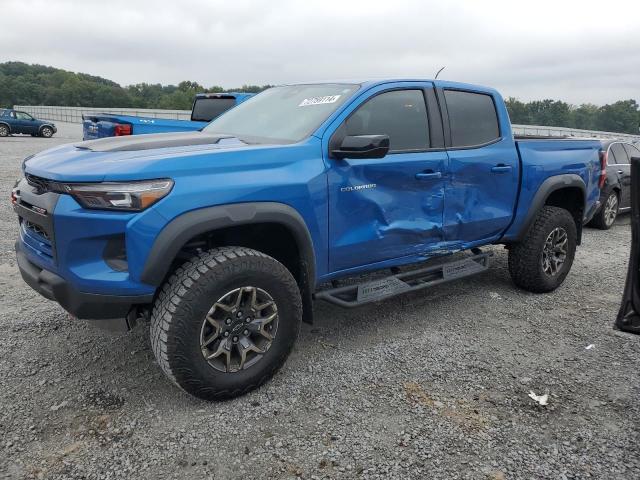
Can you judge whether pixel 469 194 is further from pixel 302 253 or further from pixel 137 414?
pixel 137 414

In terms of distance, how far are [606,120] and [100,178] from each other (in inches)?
1243

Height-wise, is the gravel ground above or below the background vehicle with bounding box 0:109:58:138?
below

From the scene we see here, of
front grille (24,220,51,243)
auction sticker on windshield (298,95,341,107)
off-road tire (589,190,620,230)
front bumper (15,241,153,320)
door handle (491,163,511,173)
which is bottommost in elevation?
off-road tire (589,190,620,230)

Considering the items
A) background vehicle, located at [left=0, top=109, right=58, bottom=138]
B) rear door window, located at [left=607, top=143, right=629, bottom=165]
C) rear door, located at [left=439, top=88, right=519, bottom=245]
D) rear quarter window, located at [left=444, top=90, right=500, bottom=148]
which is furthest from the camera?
background vehicle, located at [left=0, top=109, right=58, bottom=138]

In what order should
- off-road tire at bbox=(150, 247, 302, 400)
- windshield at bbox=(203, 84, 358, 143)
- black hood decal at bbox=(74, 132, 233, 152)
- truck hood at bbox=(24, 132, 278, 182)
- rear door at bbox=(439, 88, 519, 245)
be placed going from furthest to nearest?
1. rear door at bbox=(439, 88, 519, 245)
2. windshield at bbox=(203, 84, 358, 143)
3. black hood decal at bbox=(74, 132, 233, 152)
4. off-road tire at bbox=(150, 247, 302, 400)
5. truck hood at bbox=(24, 132, 278, 182)

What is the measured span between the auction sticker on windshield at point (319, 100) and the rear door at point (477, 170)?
39.8 inches

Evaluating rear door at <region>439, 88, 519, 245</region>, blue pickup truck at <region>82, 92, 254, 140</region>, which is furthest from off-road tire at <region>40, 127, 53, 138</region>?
rear door at <region>439, 88, 519, 245</region>

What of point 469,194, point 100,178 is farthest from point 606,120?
point 100,178

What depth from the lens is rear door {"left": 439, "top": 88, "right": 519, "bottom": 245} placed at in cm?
405

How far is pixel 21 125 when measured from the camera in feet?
82.8

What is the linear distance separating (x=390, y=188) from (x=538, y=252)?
6.70 feet

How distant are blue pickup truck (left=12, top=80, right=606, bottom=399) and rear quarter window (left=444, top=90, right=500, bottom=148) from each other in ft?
0.05

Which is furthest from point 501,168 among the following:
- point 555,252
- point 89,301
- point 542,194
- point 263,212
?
point 89,301

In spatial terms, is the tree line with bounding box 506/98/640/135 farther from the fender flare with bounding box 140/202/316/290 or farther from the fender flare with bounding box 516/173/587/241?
the fender flare with bounding box 140/202/316/290
